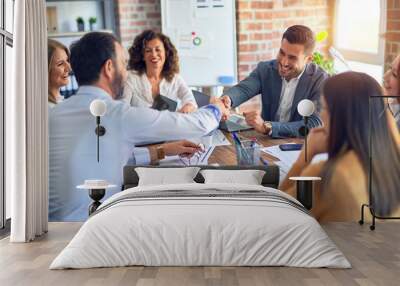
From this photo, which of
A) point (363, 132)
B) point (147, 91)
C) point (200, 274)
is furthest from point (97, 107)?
point (200, 274)

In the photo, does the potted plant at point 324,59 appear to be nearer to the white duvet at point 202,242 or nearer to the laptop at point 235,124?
the laptop at point 235,124

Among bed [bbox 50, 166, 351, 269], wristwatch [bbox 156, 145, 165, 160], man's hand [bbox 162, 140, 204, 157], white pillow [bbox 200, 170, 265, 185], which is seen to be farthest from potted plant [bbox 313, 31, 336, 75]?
bed [bbox 50, 166, 351, 269]

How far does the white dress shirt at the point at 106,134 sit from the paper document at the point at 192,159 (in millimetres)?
205

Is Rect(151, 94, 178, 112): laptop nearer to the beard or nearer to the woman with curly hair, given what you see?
the woman with curly hair

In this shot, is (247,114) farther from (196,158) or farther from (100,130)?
(100,130)

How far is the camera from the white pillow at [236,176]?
7977mm

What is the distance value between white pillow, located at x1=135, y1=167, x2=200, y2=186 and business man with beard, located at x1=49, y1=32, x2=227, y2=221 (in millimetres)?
330

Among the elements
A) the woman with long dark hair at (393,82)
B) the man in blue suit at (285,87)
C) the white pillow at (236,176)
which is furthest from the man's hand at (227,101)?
the woman with long dark hair at (393,82)

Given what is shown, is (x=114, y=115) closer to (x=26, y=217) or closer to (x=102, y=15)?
(x=102, y=15)

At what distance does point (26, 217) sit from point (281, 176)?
3056mm

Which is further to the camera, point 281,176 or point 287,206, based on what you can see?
point 281,176

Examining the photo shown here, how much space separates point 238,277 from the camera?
17.1 feet

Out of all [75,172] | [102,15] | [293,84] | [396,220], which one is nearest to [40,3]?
[102,15]

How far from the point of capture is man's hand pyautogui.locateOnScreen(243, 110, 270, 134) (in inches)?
335
